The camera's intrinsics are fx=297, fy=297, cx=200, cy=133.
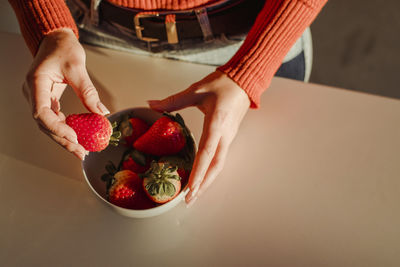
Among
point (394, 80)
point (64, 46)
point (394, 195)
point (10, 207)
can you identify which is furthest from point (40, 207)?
point (394, 80)

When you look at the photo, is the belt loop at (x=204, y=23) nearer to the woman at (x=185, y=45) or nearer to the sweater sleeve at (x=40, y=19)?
the woman at (x=185, y=45)

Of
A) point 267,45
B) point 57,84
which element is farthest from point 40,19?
point 267,45

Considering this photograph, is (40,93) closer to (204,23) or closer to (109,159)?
(109,159)

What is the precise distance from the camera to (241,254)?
58 centimetres

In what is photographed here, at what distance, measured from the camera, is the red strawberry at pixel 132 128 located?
1.84 feet

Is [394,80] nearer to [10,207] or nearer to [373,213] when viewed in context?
[373,213]

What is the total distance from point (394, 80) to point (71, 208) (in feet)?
5.78

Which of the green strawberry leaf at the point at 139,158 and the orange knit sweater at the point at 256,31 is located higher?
the orange knit sweater at the point at 256,31

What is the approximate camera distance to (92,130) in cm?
51

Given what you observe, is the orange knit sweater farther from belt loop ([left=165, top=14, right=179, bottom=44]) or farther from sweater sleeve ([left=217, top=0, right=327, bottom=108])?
belt loop ([left=165, top=14, right=179, bottom=44])

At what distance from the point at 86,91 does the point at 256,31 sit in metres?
0.40

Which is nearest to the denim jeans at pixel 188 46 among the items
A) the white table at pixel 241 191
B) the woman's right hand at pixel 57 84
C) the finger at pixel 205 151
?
the white table at pixel 241 191

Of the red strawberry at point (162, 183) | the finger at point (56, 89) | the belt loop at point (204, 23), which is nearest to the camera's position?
the red strawberry at point (162, 183)

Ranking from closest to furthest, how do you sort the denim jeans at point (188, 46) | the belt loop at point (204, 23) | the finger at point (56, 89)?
the finger at point (56, 89) < the belt loop at point (204, 23) < the denim jeans at point (188, 46)
